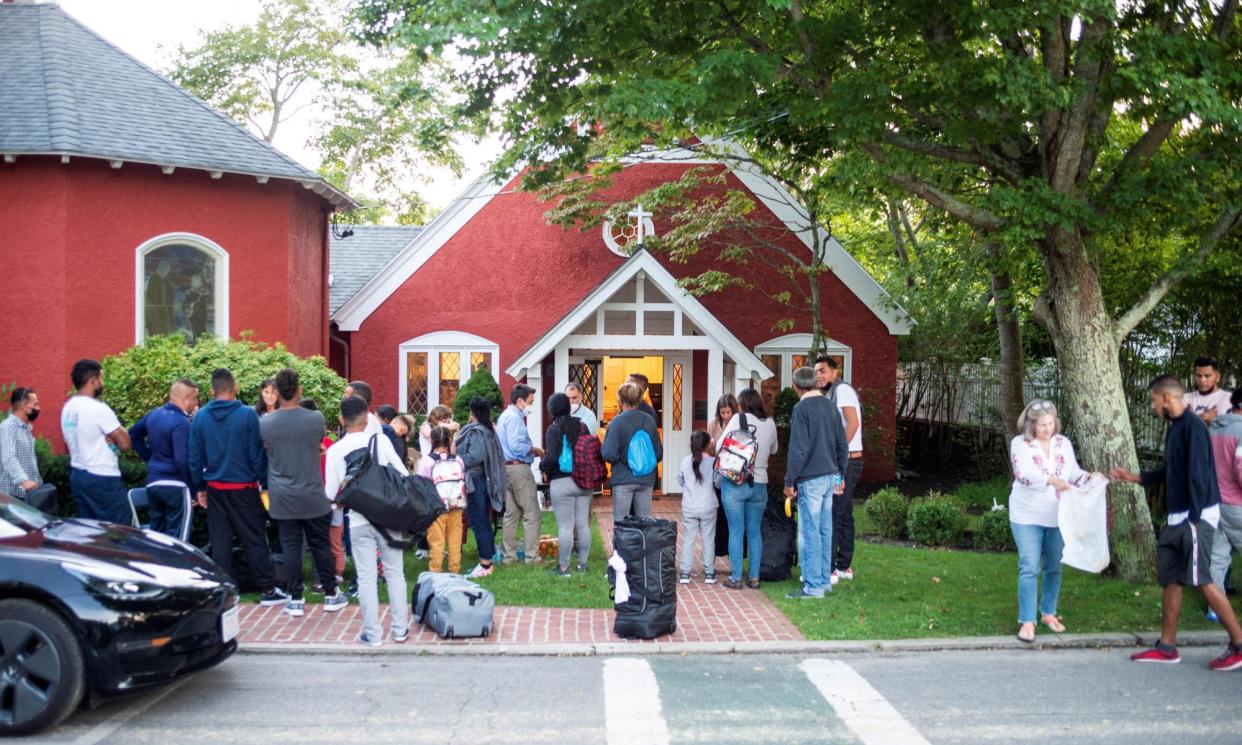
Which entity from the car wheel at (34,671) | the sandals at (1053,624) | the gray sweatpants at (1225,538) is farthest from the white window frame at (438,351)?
the car wheel at (34,671)

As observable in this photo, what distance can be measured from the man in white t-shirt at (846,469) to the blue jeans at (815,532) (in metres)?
0.52

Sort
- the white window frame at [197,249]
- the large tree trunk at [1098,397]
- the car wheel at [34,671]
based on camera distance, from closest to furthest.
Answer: the car wheel at [34,671], the large tree trunk at [1098,397], the white window frame at [197,249]

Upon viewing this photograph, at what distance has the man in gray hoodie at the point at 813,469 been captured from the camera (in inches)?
361

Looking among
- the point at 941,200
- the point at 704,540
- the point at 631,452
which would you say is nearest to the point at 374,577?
the point at 631,452

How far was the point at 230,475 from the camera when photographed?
862 centimetres

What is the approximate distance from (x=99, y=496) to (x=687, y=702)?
5.44m

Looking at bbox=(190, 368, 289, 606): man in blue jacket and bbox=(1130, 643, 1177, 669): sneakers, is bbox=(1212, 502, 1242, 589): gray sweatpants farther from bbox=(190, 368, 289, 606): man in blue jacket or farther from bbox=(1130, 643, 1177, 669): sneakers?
bbox=(190, 368, 289, 606): man in blue jacket

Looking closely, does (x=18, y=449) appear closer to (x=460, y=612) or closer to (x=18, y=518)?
(x=18, y=518)

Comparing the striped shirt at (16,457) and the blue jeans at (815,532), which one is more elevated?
the striped shirt at (16,457)

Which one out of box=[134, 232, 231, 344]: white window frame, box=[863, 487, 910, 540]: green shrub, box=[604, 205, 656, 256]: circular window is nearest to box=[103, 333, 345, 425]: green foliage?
box=[134, 232, 231, 344]: white window frame

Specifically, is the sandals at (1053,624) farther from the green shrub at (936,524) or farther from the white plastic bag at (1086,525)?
the green shrub at (936,524)

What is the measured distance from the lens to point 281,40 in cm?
3250

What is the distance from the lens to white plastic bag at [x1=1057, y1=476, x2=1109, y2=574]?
7.58m

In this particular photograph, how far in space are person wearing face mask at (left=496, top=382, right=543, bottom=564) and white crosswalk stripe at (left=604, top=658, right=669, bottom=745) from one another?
3318 mm
